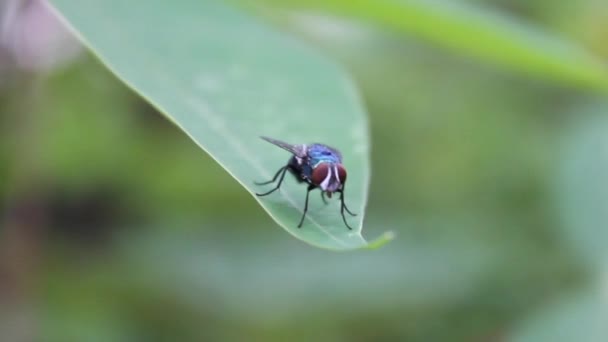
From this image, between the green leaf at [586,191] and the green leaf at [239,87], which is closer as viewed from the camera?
the green leaf at [239,87]

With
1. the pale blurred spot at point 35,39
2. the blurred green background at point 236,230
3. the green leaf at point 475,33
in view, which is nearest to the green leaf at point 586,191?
the blurred green background at point 236,230

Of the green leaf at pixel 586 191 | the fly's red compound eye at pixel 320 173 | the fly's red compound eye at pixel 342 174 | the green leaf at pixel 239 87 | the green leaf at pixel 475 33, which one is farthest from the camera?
the green leaf at pixel 586 191

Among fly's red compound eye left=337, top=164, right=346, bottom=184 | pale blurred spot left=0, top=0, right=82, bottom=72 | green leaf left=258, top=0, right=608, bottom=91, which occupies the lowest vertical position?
fly's red compound eye left=337, top=164, right=346, bottom=184

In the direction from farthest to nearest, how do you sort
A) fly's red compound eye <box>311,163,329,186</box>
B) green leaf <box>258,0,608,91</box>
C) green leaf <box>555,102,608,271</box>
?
green leaf <box>555,102,608,271</box> < green leaf <box>258,0,608,91</box> < fly's red compound eye <box>311,163,329,186</box>

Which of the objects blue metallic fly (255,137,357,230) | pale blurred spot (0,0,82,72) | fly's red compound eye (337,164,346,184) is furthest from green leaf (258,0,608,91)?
pale blurred spot (0,0,82,72)

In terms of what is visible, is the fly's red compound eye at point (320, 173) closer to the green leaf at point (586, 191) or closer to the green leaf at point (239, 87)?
the green leaf at point (239, 87)

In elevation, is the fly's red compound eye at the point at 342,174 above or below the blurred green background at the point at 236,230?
below

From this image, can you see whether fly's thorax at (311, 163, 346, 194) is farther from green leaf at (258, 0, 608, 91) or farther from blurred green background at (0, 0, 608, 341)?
blurred green background at (0, 0, 608, 341)

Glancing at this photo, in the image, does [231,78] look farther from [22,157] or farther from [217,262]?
[217,262]
